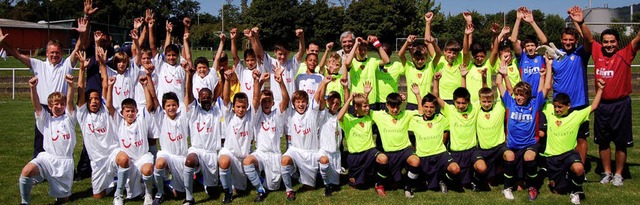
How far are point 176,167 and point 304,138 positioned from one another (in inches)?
61.9

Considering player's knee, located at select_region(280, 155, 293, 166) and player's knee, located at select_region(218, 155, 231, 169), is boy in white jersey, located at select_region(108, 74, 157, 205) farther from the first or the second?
player's knee, located at select_region(280, 155, 293, 166)

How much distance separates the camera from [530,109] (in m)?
6.68

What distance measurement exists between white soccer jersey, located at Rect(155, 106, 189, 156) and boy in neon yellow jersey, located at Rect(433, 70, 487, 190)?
318 cm

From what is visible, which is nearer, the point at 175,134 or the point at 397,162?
the point at 175,134

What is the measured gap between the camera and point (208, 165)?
6.53 meters

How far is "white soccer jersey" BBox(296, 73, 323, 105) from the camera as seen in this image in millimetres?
7820

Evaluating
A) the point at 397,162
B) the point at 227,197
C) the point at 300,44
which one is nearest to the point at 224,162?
the point at 227,197

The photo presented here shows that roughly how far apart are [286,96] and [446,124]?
2054 mm

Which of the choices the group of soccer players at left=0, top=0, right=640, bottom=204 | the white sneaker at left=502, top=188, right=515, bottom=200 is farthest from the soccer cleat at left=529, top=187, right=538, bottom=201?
the white sneaker at left=502, top=188, right=515, bottom=200

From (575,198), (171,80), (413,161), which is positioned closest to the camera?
(575,198)

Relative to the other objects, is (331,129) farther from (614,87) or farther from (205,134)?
(614,87)

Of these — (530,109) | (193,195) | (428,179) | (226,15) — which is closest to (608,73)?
(530,109)

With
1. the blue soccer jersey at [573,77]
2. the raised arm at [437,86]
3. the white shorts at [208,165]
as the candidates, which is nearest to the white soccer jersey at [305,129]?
the white shorts at [208,165]

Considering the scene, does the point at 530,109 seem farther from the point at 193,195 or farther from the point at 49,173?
the point at 49,173
